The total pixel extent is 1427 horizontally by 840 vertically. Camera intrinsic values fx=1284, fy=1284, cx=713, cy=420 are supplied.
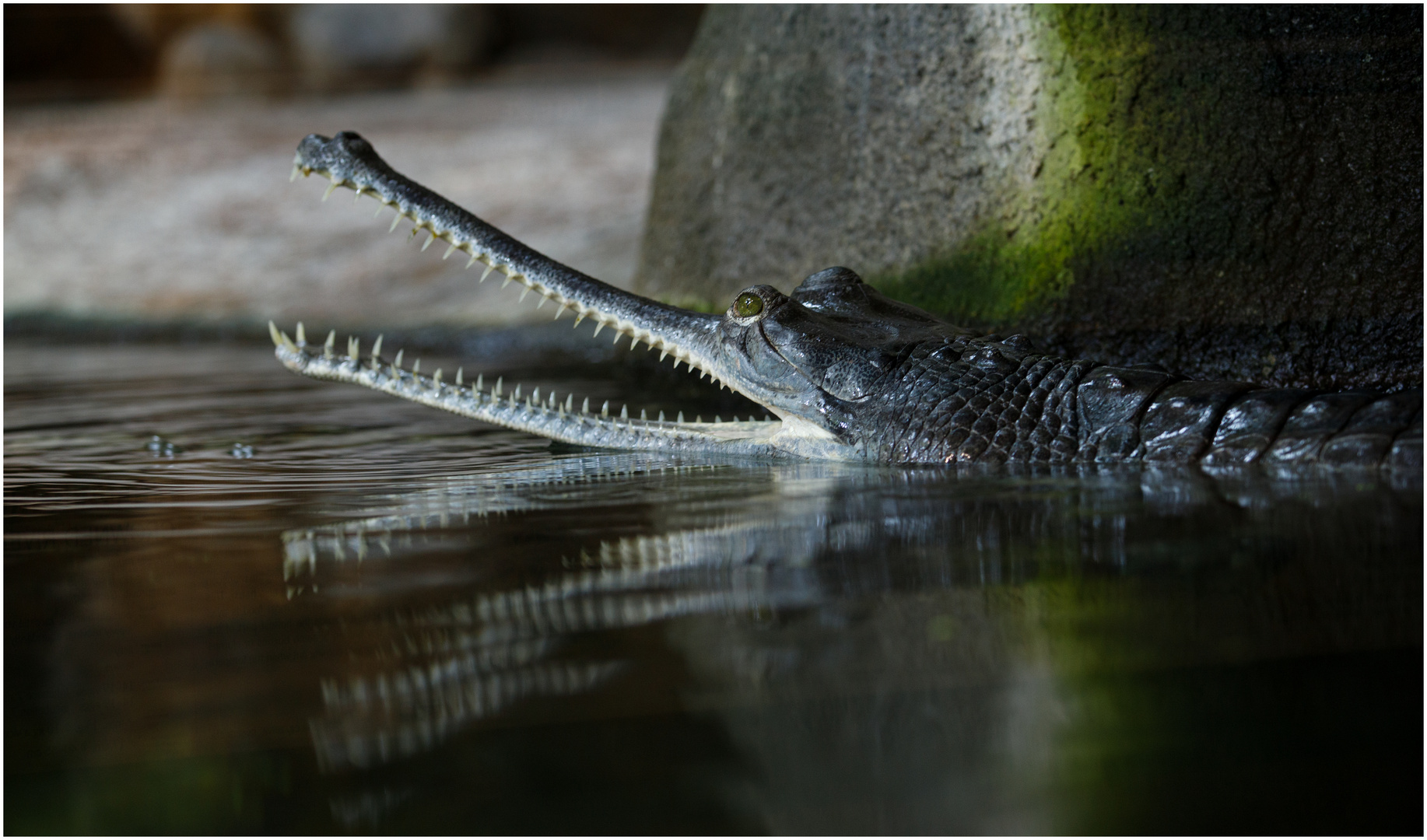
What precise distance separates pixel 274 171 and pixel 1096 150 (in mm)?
8350

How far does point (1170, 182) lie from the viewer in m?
4.89

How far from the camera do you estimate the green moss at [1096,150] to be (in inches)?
192

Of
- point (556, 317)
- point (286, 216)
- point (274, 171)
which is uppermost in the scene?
point (274, 171)

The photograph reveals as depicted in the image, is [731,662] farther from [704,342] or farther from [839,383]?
[704,342]

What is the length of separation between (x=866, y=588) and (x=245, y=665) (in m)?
1.05

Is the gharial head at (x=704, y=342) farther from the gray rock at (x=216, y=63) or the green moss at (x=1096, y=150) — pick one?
the gray rock at (x=216, y=63)

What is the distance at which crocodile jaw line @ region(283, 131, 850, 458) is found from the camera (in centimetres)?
425

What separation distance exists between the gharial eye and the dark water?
96 cm

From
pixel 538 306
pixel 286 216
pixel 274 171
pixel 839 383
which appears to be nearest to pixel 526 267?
pixel 538 306

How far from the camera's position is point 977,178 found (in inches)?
209

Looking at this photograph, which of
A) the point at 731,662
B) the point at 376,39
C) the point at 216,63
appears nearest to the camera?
the point at 731,662

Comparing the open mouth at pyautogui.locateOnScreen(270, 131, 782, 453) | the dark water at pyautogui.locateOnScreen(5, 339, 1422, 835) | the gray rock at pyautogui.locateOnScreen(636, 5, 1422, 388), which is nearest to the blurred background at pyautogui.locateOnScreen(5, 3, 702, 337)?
the gray rock at pyautogui.locateOnScreen(636, 5, 1422, 388)

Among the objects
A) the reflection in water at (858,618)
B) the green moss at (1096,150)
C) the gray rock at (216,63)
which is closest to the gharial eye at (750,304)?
the reflection in water at (858,618)

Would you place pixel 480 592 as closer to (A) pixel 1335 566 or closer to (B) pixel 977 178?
(A) pixel 1335 566
